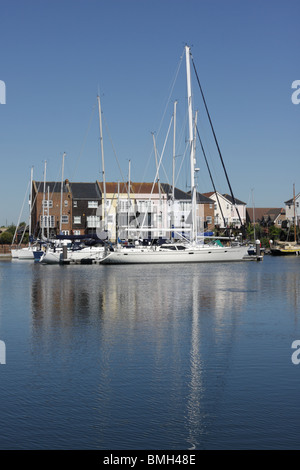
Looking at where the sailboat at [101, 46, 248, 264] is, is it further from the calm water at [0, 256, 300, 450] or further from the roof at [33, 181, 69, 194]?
the roof at [33, 181, 69, 194]

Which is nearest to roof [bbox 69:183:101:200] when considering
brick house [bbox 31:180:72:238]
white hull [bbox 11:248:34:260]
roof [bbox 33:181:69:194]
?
brick house [bbox 31:180:72:238]

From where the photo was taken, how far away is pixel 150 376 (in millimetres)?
16938

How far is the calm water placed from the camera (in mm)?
12453

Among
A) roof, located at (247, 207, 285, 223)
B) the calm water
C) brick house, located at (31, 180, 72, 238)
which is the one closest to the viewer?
the calm water

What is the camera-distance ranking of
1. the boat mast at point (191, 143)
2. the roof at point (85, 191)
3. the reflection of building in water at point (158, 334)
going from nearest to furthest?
the reflection of building in water at point (158, 334), the boat mast at point (191, 143), the roof at point (85, 191)

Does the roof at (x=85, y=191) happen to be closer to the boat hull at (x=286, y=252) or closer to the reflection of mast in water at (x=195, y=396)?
the boat hull at (x=286, y=252)

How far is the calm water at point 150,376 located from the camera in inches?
490

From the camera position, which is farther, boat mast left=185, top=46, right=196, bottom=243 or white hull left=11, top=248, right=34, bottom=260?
white hull left=11, top=248, right=34, bottom=260

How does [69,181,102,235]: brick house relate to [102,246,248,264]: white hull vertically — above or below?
above

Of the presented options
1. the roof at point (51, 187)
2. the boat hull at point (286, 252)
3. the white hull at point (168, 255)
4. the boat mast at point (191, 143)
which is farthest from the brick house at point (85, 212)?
the boat mast at point (191, 143)

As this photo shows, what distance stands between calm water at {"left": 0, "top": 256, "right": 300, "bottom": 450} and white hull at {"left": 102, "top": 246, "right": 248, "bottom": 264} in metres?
41.0

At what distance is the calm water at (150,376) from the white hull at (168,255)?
40999mm
